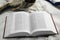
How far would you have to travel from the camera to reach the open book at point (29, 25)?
2.61ft

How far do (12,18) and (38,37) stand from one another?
221 millimetres

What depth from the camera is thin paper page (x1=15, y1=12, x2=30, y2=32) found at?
808 millimetres

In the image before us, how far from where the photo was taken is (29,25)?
0.85 meters

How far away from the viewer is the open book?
794 millimetres

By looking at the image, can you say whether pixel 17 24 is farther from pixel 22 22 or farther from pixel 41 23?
pixel 41 23

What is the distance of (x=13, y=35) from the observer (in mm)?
797

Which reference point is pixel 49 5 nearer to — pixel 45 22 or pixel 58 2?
pixel 58 2

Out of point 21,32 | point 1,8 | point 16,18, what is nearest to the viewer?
point 21,32

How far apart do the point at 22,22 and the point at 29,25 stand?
5cm

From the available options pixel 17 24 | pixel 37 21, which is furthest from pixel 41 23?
pixel 17 24

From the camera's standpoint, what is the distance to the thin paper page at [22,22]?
808 mm

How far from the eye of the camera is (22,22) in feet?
2.81

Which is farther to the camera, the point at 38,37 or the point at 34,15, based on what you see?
the point at 34,15

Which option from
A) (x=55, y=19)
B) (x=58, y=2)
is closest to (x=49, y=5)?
(x=58, y=2)
